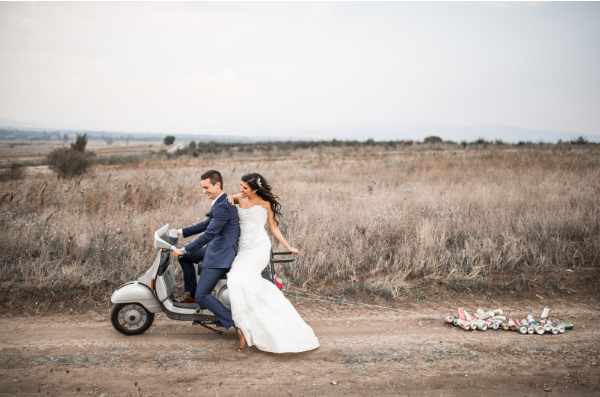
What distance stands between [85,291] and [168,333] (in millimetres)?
1952

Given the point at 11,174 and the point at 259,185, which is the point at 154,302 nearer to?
the point at 259,185

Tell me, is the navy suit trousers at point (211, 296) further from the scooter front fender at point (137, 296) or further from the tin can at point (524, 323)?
the tin can at point (524, 323)

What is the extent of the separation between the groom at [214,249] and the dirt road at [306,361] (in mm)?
540

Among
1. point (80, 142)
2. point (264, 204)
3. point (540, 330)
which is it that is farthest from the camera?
point (80, 142)

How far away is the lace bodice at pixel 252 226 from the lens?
4668 mm

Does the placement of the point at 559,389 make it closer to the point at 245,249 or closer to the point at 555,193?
the point at 245,249

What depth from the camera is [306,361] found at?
3.90m

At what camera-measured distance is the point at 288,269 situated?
638 centimetres

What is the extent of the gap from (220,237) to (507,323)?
3.96 meters

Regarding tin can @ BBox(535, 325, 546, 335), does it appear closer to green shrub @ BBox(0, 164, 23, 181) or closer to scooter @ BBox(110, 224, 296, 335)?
scooter @ BBox(110, 224, 296, 335)

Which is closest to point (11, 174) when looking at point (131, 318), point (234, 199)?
point (131, 318)

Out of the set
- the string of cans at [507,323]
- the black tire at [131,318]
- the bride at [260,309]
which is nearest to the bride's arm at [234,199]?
the bride at [260,309]

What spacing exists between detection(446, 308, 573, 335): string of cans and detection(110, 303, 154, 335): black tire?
3994mm

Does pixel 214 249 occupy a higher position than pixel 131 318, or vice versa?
pixel 214 249
